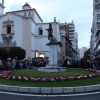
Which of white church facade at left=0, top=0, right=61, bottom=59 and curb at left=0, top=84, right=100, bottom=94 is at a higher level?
white church facade at left=0, top=0, right=61, bottom=59

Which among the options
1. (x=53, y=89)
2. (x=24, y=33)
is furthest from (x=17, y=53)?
(x=53, y=89)

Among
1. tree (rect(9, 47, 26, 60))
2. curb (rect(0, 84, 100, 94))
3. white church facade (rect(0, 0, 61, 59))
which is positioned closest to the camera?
curb (rect(0, 84, 100, 94))

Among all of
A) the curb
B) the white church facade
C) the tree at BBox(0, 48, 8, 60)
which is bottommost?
the curb

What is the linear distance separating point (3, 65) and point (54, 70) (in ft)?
34.2

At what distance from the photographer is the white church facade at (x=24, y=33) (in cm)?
4722

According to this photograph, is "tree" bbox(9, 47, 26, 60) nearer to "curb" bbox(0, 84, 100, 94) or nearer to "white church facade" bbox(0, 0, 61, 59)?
"white church facade" bbox(0, 0, 61, 59)

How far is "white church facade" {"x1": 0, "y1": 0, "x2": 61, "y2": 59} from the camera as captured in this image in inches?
1859

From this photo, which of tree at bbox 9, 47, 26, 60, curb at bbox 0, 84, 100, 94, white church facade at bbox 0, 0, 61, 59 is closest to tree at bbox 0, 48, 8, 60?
tree at bbox 9, 47, 26, 60

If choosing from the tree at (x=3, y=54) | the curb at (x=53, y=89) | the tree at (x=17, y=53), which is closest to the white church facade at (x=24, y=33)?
the tree at (x=17, y=53)

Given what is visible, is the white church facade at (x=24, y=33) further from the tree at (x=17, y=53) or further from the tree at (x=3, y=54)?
the tree at (x=3, y=54)

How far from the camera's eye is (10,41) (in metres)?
48.9

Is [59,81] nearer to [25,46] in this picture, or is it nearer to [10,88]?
[10,88]

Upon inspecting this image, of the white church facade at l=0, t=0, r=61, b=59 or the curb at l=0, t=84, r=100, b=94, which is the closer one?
the curb at l=0, t=84, r=100, b=94

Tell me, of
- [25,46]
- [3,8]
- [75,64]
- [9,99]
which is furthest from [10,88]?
[3,8]
